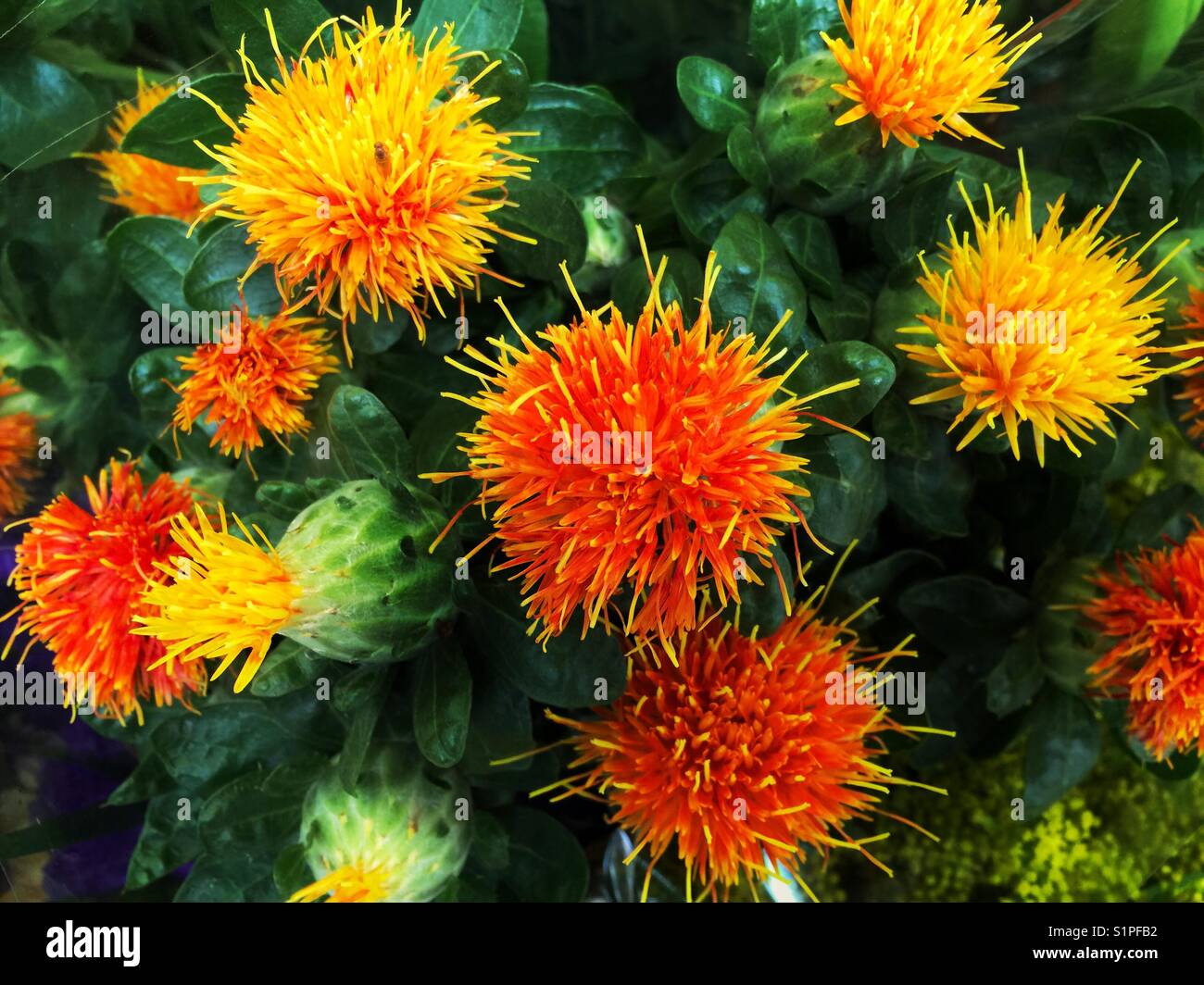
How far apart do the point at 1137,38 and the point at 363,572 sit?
663 millimetres

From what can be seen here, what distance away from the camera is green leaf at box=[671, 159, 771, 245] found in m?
0.61

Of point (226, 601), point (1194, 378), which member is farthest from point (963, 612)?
point (226, 601)

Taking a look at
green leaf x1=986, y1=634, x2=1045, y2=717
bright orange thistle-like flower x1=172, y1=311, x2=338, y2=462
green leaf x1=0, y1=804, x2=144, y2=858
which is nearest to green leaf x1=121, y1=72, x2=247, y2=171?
bright orange thistle-like flower x1=172, y1=311, x2=338, y2=462

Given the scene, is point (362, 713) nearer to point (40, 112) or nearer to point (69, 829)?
point (69, 829)

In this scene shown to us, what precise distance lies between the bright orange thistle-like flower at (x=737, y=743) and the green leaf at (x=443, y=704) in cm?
9

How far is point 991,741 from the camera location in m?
0.75

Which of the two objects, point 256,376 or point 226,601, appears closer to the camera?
point 226,601

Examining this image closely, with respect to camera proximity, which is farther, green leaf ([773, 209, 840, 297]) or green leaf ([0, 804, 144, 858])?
green leaf ([0, 804, 144, 858])

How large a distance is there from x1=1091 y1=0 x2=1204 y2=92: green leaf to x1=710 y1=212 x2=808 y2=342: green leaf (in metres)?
0.35

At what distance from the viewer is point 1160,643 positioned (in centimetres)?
60

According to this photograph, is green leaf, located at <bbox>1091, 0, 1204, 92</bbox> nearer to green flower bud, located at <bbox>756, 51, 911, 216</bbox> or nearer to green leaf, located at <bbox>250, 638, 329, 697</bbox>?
green flower bud, located at <bbox>756, 51, 911, 216</bbox>

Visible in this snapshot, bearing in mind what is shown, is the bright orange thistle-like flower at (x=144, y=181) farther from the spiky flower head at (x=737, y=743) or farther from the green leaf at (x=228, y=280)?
the spiky flower head at (x=737, y=743)

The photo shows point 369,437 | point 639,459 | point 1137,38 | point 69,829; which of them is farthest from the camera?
point 69,829

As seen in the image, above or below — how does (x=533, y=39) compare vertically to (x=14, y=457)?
above
